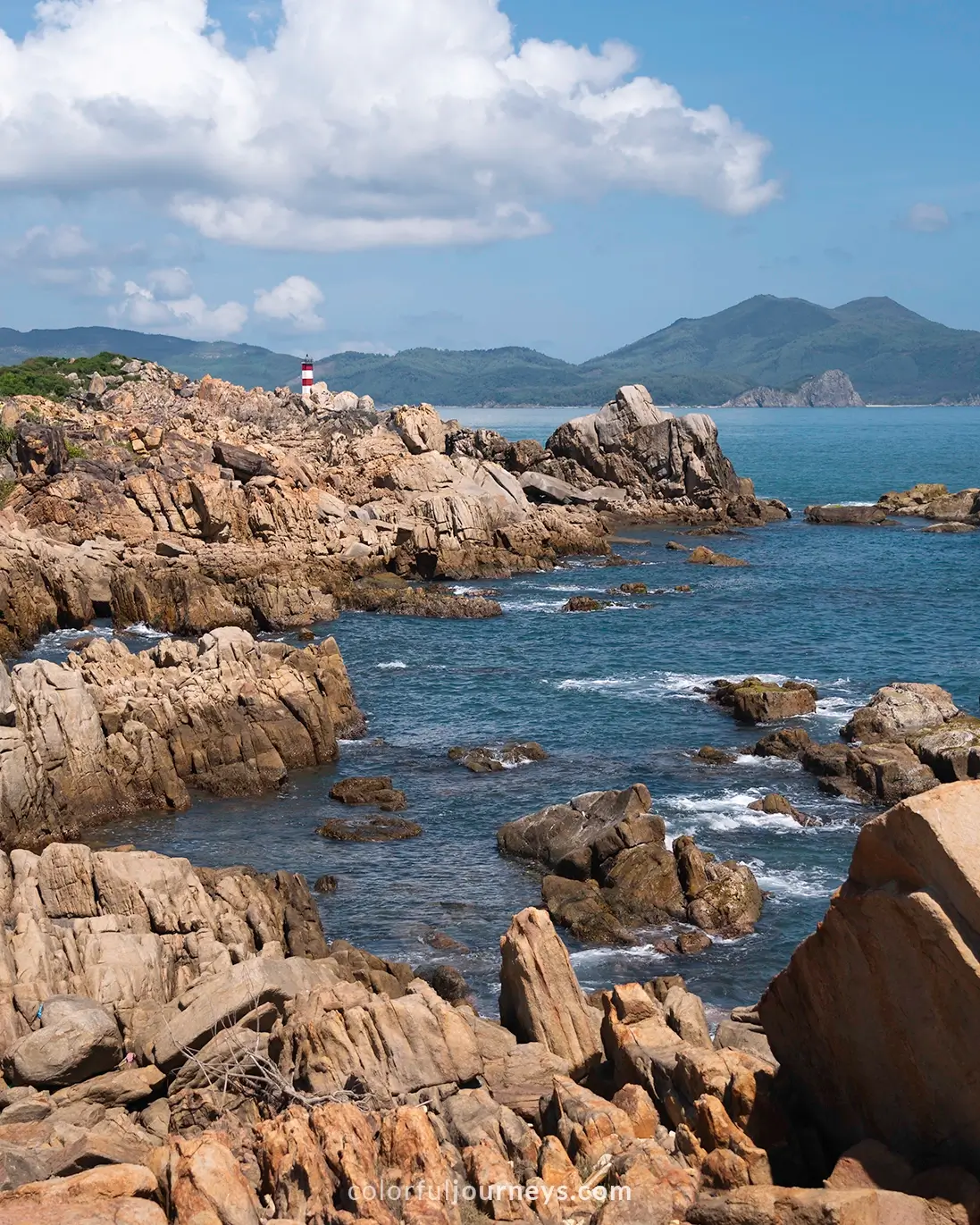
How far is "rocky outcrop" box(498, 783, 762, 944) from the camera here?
32406mm

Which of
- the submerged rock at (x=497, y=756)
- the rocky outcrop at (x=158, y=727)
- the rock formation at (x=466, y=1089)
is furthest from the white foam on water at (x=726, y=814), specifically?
the rock formation at (x=466, y=1089)

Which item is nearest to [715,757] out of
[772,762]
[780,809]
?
[772,762]

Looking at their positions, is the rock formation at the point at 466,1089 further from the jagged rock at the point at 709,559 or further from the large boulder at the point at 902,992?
the jagged rock at the point at 709,559

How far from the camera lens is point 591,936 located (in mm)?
31672

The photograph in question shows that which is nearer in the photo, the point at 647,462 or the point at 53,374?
the point at 647,462

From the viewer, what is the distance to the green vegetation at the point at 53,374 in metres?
138

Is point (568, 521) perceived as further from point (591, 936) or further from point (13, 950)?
point (13, 950)

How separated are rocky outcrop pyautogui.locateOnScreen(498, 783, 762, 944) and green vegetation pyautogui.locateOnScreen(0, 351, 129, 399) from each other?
10960cm

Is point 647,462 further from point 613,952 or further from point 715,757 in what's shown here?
point 613,952

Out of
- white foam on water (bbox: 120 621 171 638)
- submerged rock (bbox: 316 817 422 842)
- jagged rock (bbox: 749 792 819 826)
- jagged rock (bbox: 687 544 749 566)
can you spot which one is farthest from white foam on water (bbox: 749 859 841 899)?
jagged rock (bbox: 687 544 749 566)

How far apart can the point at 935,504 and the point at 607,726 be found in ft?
248

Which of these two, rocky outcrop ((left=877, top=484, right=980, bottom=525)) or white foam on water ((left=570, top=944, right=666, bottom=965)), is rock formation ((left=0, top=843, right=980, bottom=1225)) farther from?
rocky outcrop ((left=877, top=484, right=980, bottom=525))

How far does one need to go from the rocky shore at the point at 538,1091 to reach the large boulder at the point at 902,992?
0.10ft

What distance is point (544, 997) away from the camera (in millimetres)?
21703
